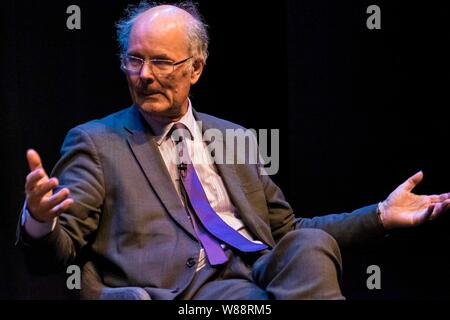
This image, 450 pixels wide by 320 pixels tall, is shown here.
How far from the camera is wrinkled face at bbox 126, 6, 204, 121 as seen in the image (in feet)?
8.34

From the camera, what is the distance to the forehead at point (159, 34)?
2541 mm

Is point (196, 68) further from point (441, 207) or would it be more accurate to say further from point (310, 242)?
point (441, 207)

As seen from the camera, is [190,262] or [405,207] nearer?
[190,262]

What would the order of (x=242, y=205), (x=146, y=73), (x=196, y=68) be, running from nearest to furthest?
(x=146, y=73) → (x=242, y=205) → (x=196, y=68)

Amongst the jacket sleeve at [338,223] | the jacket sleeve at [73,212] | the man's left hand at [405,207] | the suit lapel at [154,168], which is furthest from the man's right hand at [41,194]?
the man's left hand at [405,207]

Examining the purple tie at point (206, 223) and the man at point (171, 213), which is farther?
the purple tie at point (206, 223)

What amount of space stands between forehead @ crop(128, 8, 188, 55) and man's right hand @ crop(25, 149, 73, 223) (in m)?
0.63

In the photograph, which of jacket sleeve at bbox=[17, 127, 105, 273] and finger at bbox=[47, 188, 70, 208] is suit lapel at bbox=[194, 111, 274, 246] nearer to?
jacket sleeve at bbox=[17, 127, 105, 273]

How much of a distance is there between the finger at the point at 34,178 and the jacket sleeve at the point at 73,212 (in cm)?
19

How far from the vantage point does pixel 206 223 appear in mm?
2527

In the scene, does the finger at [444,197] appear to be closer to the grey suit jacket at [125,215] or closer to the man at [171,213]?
the man at [171,213]

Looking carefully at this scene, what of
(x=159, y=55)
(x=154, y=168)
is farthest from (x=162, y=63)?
(x=154, y=168)

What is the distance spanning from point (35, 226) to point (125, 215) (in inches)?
14.1

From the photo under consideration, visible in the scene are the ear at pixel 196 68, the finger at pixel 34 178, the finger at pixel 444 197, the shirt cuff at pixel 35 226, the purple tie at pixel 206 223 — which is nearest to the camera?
the finger at pixel 34 178
